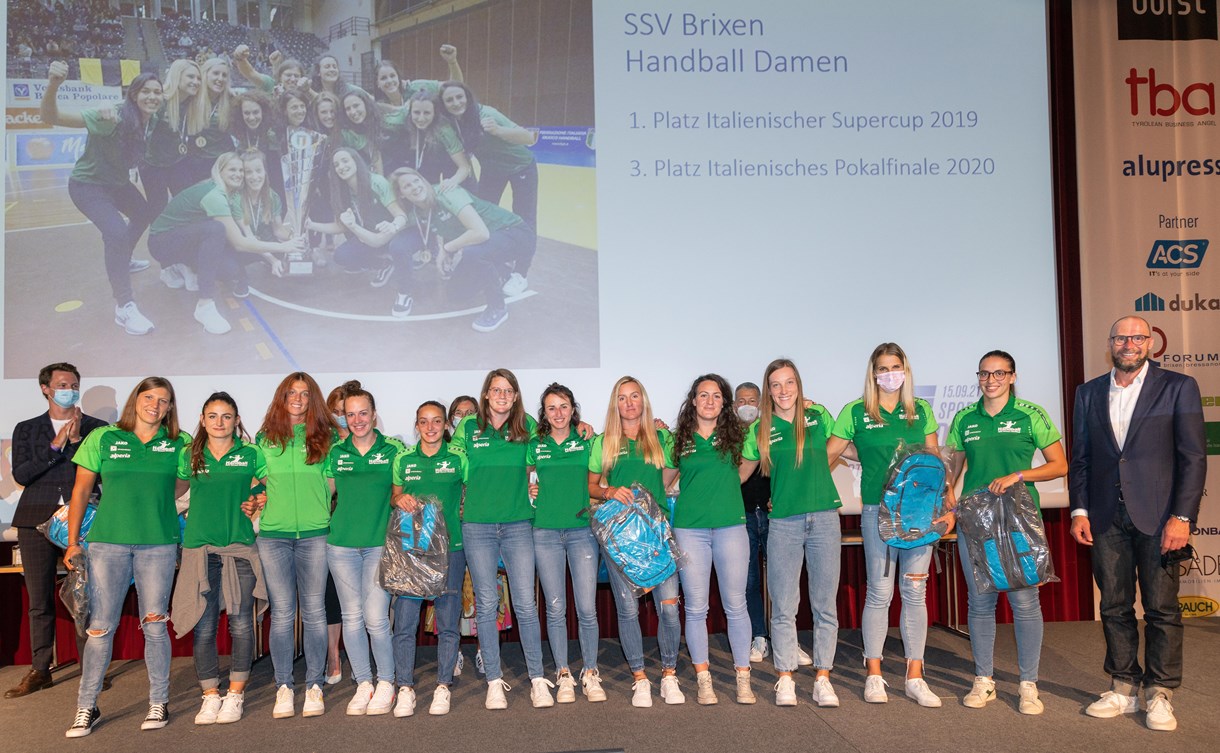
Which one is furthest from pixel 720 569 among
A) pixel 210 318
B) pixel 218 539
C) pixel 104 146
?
pixel 104 146

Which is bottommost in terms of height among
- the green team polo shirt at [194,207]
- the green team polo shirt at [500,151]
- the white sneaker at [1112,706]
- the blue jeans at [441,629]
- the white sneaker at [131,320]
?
the white sneaker at [1112,706]

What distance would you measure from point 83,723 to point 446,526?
5.42 ft

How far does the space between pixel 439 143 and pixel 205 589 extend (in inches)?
106

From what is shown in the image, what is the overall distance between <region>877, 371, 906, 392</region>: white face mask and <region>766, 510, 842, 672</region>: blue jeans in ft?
1.90

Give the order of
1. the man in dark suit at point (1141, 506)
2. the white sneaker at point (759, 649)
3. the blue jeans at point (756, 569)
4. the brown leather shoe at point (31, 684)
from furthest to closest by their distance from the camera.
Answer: the blue jeans at point (756, 569) < the white sneaker at point (759, 649) < the brown leather shoe at point (31, 684) < the man in dark suit at point (1141, 506)

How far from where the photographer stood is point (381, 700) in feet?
12.3

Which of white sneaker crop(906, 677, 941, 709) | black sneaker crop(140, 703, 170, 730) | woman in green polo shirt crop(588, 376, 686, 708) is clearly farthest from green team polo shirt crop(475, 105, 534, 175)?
white sneaker crop(906, 677, 941, 709)

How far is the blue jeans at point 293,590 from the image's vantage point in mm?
3691

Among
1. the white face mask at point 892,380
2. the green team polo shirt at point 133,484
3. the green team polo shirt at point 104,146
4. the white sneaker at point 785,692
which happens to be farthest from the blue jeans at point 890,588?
the green team polo shirt at point 104,146

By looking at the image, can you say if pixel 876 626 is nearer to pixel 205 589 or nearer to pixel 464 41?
pixel 205 589

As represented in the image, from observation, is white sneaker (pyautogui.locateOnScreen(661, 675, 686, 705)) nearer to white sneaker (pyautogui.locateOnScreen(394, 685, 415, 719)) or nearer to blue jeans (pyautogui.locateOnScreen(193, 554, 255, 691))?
white sneaker (pyautogui.locateOnScreen(394, 685, 415, 719))

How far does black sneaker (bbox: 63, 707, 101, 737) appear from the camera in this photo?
11.8 feet

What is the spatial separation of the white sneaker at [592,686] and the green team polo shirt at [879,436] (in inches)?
54.8

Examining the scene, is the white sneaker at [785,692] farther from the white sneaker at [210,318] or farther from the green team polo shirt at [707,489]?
the white sneaker at [210,318]
